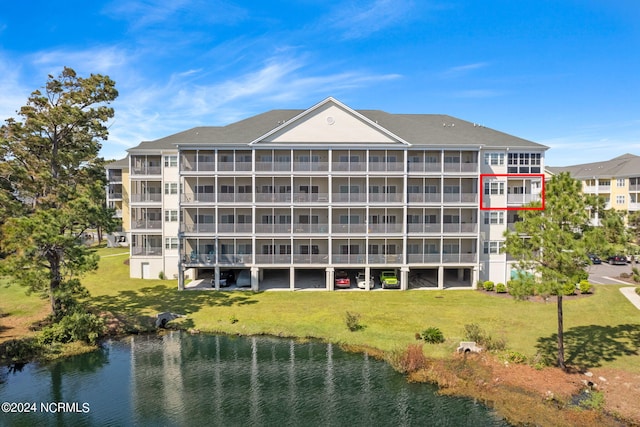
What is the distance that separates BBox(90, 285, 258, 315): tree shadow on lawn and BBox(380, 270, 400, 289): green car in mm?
12919

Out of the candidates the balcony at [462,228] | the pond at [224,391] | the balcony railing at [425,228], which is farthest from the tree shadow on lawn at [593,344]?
the balcony railing at [425,228]

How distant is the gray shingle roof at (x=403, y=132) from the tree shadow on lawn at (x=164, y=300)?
47.9 feet

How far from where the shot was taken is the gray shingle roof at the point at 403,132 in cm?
3812

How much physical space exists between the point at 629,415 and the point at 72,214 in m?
32.6

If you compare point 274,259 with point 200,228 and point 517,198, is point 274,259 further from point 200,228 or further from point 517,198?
point 517,198

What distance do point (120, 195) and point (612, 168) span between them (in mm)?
86139

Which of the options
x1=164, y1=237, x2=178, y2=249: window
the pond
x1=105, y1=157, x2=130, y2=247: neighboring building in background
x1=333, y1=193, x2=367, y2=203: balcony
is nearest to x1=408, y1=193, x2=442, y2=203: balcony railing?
x1=333, y1=193, x2=367, y2=203: balcony

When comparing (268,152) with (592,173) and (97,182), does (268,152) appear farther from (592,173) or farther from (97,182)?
(592,173)

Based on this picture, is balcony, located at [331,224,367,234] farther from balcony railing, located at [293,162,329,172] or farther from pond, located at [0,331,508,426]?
pond, located at [0,331,508,426]

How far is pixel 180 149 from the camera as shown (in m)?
37.5

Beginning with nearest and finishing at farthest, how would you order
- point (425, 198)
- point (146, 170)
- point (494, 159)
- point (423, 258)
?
point (423, 258), point (425, 198), point (494, 159), point (146, 170)

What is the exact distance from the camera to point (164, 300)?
1319 inches

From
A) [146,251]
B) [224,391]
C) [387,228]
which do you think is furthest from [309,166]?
[224,391]

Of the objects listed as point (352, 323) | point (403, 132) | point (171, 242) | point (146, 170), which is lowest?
point (352, 323)
